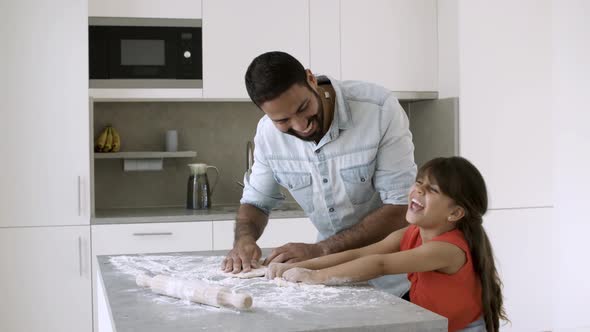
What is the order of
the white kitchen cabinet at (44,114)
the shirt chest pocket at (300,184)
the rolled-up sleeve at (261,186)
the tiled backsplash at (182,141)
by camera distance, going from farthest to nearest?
1. the tiled backsplash at (182,141)
2. the white kitchen cabinet at (44,114)
3. the rolled-up sleeve at (261,186)
4. the shirt chest pocket at (300,184)

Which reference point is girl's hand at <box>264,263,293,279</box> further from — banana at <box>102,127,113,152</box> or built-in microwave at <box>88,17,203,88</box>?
banana at <box>102,127,113,152</box>

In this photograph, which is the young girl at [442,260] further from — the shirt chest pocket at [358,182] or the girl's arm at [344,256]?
the shirt chest pocket at [358,182]

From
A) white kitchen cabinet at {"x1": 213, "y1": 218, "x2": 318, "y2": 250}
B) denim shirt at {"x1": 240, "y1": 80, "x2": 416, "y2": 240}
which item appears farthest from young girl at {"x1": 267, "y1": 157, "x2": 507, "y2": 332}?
white kitchen cabinet at {"x1": 213, "y1": 218, "x2": 318, "y2": 250}

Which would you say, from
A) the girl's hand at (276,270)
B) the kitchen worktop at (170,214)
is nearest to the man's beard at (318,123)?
the girl's hand at (276,270)

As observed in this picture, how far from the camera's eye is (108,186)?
4410 millimetres

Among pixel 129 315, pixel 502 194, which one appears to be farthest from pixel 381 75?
pixel 129 315

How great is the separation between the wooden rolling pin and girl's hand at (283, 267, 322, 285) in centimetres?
26

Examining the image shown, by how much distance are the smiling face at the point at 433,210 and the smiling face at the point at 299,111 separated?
0.37m

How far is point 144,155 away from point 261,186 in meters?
1.70

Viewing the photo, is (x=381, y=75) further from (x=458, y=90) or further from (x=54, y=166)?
(x=54, y=166)

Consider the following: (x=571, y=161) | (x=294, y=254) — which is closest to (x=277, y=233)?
(x=571, y=161)

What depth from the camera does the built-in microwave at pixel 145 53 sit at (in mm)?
3959

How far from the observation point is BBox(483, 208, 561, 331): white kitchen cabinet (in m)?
4.17

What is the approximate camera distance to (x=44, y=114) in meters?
3.73
